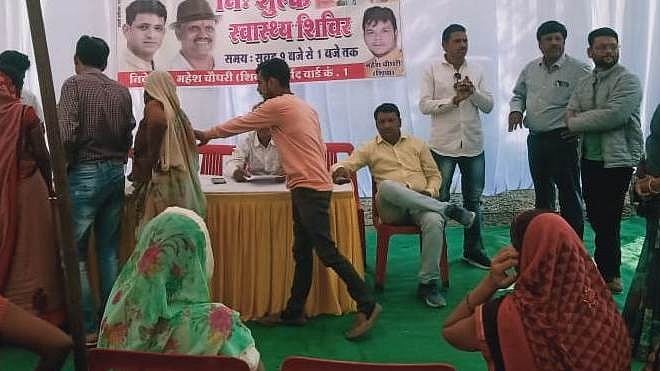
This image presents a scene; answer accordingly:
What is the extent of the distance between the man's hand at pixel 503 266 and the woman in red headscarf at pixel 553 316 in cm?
4

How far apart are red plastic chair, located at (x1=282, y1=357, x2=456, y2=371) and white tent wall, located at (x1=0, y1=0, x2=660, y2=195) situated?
4140 millimetres

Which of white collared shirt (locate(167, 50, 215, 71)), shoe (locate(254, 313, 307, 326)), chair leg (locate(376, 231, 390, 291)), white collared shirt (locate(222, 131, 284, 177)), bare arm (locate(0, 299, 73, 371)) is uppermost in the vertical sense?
white collared shirt (locate(167, 50, 215, 71))

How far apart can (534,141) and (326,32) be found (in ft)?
6.01

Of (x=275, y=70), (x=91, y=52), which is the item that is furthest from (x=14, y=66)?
(x=275, y=70)

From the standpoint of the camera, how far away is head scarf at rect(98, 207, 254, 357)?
186 centimetres

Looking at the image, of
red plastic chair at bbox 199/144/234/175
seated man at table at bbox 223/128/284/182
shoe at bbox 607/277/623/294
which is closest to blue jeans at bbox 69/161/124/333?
seated man at table at bbox 223/128/284/182

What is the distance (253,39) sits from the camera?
552cm

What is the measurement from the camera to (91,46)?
129 inches

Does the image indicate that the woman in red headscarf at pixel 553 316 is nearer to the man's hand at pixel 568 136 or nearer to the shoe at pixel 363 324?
the shoe at pixel 363 324

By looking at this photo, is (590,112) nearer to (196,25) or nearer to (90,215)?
(90,215)

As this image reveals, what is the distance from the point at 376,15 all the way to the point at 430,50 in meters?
0.50

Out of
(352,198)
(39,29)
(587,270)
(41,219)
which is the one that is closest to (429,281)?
(352,198)

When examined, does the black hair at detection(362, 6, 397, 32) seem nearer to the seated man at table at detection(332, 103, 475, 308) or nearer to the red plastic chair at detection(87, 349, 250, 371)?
the seated man at table at detection(332, 103, 475, 308)

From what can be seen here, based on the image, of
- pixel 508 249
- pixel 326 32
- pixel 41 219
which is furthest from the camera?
pixel 326 32
